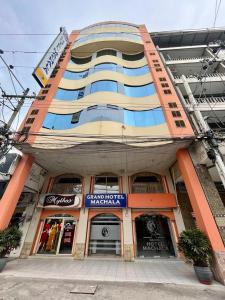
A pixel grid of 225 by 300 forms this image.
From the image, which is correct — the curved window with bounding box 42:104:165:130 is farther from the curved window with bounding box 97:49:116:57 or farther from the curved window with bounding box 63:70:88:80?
the curved window with bounding box 97:49:116:57

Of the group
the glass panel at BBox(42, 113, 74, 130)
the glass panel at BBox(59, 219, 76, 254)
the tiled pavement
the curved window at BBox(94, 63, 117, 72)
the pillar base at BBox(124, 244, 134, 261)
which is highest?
the curved window at BBox(94, 63, 117, 72)

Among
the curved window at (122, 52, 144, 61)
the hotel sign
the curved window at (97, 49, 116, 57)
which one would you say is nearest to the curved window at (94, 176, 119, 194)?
the hotel sign

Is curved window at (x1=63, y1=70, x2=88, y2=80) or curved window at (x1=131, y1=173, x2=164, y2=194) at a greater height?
curved window at (x1=63, y1=70, x2=88, y2=80)

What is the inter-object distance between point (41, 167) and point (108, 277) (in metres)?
8.82

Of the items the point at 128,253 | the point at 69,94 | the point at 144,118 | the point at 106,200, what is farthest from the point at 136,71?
the point at 128,253

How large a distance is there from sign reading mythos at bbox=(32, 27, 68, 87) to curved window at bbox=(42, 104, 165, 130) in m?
2.54

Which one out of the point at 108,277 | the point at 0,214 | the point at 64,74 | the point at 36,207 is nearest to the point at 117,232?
the point at 108,277

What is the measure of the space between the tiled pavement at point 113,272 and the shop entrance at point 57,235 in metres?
1.26

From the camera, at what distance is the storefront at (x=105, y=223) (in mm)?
10797

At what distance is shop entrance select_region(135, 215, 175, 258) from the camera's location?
10.5m

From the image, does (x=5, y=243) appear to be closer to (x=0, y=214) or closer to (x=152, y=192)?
(x=0, y=214)

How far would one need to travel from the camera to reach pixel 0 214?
838 centimetres

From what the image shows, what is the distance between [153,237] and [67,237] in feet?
18.8

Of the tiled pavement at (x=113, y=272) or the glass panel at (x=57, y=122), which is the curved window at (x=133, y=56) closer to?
the glass panel at (x=57, y=122)
